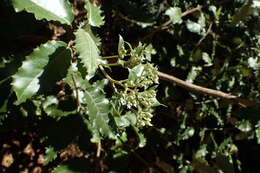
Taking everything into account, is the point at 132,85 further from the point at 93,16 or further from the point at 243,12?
the point at 243,12

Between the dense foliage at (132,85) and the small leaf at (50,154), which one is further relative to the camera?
the small leaf at (50,154)

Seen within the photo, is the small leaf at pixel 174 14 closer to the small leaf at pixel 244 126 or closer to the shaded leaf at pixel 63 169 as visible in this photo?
the small leaf at pixel 244 126

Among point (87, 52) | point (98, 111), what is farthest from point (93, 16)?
point (98, 111)

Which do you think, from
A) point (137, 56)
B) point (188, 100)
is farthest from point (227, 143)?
point (137, 56)

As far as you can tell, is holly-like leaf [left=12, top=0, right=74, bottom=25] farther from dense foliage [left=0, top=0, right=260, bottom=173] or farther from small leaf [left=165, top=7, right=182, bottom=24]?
small leaf [left=165, top=7, right=182, bottom=24]

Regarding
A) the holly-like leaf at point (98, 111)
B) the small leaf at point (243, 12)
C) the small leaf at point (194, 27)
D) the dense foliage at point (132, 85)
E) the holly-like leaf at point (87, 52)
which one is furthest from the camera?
the small leaf at point (194, 27)

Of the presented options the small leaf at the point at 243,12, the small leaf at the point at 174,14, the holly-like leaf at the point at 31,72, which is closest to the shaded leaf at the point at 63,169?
the holly-like leaf at the point at 31,72

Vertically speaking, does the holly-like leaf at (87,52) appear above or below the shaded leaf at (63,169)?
above
